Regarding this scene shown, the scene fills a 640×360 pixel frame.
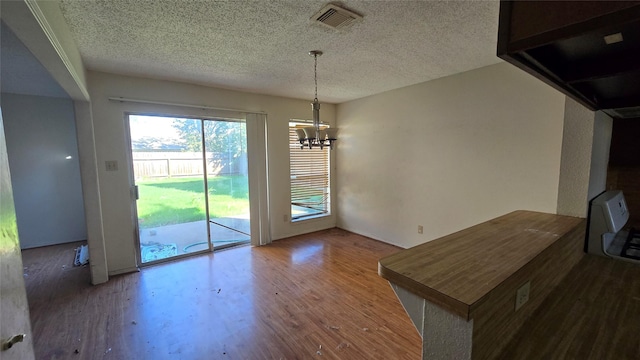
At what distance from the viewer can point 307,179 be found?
195 inches

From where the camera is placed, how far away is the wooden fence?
11.4ft

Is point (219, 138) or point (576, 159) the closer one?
point (576, 159)

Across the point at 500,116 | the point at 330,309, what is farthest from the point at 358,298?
the point at 500,116

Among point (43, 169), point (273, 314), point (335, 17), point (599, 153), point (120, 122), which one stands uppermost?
point (335, 17)

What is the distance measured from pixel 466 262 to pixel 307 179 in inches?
159

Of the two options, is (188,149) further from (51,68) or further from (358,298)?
(358,298)

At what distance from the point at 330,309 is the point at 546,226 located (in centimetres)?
184

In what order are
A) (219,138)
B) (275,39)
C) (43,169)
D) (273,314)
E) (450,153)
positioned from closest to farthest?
(275,39) → (273,314) → (450,153) → (219,138) → (43,169)

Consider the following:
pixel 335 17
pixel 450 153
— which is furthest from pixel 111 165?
pixel 450 153

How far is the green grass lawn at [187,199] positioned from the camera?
355 centimetres

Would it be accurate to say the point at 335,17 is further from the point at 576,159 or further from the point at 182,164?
the point at 182,164

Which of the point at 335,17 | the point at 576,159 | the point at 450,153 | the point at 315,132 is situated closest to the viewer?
the point at 576,159

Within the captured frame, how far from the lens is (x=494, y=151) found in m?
2.99

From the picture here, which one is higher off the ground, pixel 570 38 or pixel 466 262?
pixel 570 38
